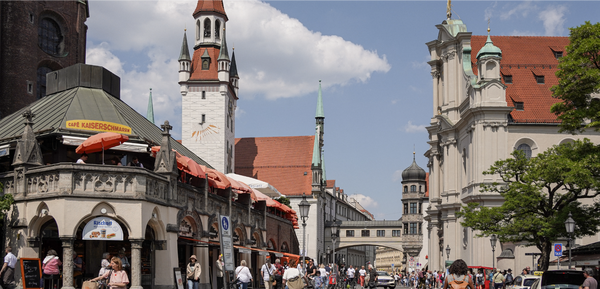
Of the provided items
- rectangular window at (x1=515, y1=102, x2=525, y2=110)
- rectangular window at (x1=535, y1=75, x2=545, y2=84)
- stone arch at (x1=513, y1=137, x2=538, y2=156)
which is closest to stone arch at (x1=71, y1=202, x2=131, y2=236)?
stone arch at (x1=513, y1=137, x2=538, y2=156)

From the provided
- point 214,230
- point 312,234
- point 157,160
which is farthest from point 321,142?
point 157,160

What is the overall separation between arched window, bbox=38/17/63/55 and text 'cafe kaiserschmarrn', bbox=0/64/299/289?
20.3 m

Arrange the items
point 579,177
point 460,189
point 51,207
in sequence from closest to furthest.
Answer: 1. point 51,207
2. point 579,177
3. point 460,189

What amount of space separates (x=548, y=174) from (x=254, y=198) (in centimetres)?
1795

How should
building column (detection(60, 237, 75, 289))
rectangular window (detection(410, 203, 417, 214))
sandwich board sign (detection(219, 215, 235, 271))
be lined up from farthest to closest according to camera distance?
rectangular window (detection(410, 203, 417, 214)), building column (detection(60, 237, 75, 289)), sandwich board sign (detection(219, 215, 235, 271))

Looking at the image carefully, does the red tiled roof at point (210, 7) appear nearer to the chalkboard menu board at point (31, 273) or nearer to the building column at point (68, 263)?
the building column at point (68, 263)

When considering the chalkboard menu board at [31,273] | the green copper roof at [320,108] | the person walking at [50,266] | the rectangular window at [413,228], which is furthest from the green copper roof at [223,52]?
the chalkboard menu board at [31,273]

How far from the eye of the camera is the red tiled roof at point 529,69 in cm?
5469

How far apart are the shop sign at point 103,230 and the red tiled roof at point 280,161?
73646 millimetres

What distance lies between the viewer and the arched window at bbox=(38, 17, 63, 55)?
5231 centimetres

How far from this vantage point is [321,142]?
107125mm

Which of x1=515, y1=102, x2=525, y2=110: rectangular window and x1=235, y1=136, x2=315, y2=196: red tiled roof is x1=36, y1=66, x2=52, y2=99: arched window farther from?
x1=235, y1=136, x2=315, y2=196: red tiled roof

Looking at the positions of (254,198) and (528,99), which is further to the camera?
(528,99)

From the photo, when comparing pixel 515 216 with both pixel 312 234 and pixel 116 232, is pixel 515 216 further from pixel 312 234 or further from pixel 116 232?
pixel 312 234
